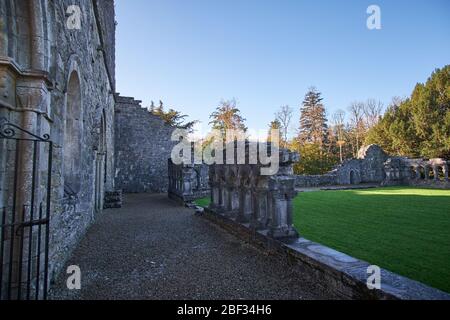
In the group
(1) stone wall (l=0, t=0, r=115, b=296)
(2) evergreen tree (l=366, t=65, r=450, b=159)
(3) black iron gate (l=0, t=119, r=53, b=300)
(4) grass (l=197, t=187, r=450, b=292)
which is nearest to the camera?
(3) black iron gate (l=0, t=119, r=53, b=300)

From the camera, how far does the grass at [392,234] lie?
3.30m

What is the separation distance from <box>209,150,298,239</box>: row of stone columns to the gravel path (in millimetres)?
485

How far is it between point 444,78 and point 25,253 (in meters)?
31.0

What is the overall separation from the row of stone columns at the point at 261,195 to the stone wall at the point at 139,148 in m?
11.0

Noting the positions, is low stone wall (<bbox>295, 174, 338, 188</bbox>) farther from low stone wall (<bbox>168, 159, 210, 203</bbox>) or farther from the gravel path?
the gravel path

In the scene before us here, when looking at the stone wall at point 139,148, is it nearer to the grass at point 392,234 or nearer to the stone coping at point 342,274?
the grass at point 392,234

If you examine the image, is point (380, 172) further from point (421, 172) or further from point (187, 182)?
point (187, 182)

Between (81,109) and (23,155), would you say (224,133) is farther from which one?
(23,155)

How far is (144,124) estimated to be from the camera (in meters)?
17.2

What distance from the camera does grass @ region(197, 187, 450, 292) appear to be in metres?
3.30

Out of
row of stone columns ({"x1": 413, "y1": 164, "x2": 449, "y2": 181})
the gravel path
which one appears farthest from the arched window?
row of stone columns ({"x1": 413, "y1": 164, "x2": 449, "y2": 181})

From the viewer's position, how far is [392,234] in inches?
188

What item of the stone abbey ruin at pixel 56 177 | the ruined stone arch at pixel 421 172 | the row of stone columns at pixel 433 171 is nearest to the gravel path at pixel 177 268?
the stone abbey ruin at pixel 56 177
